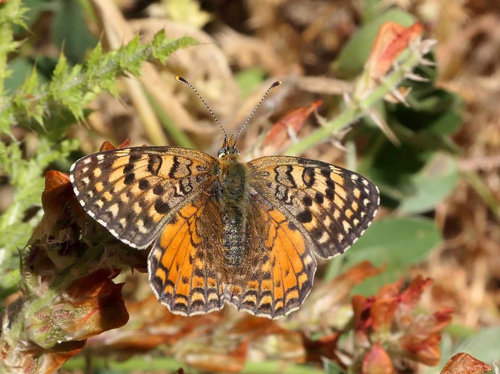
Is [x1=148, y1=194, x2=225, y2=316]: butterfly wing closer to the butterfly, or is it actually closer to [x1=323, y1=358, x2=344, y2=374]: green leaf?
the butterfly

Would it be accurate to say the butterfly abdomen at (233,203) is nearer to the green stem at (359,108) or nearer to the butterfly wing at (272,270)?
the butterfly wing at (272,270)

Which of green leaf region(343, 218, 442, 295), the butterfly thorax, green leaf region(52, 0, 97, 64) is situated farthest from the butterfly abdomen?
green leaf region(52, 0, 97, 64)

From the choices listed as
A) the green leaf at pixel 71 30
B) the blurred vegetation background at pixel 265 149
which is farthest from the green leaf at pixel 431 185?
the green leaf at pixel 71 30

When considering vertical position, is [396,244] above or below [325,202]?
below

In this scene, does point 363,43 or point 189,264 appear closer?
point 189,264

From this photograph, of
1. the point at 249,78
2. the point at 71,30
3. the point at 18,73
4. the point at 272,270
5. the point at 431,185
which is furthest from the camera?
the point at 249,78

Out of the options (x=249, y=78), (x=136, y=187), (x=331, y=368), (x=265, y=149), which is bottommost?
(x=249, y=78)

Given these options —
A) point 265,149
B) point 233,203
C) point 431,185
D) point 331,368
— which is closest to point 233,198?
point 233,203

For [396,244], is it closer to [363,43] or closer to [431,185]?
[431,185]
